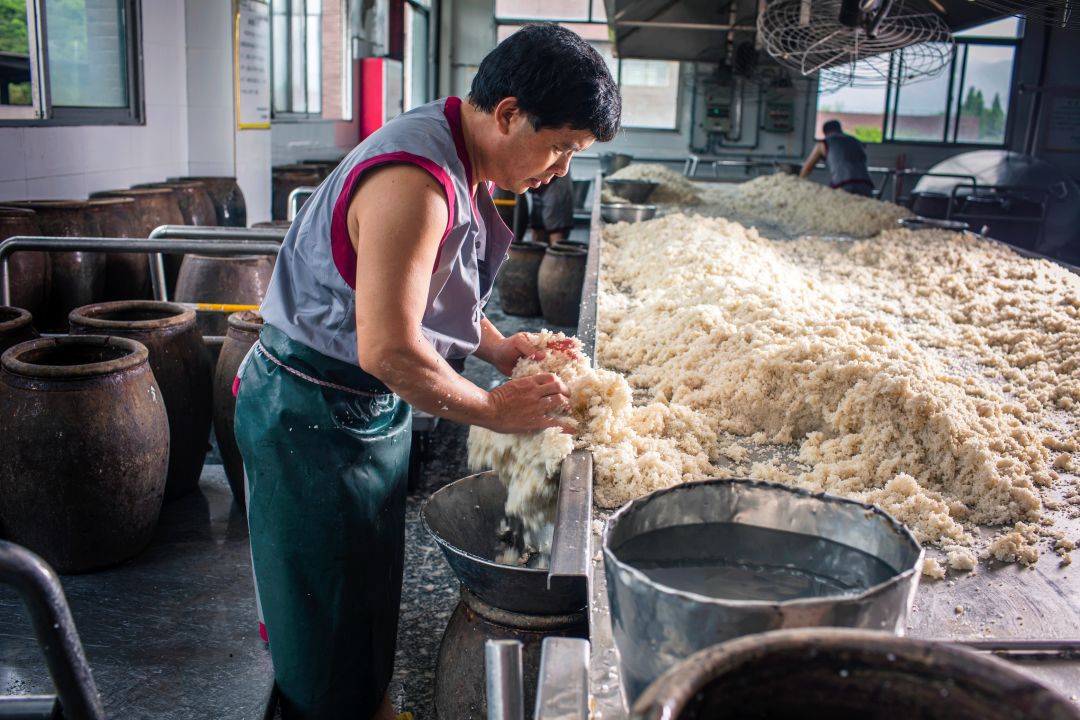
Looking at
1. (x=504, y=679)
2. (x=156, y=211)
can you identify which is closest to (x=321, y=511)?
(x=504, y=679)

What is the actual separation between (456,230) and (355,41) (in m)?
9.11

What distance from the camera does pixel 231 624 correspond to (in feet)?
7.69

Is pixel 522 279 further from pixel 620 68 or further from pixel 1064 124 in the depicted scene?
pixel 1064 124

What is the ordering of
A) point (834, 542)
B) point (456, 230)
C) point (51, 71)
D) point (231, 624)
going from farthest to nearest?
point (51, 71) < point (231, 624) < point (456, 230) < point (834, 542)

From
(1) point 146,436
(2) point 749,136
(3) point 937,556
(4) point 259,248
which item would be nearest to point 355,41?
(2) point 749,136

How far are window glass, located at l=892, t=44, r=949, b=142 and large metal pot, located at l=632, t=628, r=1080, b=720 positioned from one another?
14220 millimetres

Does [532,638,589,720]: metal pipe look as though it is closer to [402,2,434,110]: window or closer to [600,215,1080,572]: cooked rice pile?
[600,215,1080,572]: cooked rice pile

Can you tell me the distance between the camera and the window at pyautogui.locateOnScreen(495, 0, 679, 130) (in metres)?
13.9

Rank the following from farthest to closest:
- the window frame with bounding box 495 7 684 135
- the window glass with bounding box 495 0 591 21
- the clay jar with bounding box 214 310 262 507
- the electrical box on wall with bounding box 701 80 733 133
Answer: the window glass with bounding box 495 0 591 21
the window frame with bounding box 495 7 684 135
the electrical box on wall with bounding box 701 80 733 133
the clay jar with bounding box 214 310 262 507

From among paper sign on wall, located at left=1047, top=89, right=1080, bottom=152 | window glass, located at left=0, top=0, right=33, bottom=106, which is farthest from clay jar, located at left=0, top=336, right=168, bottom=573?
paper sign on wall, located at left=1047, top=89, right=1080, bottom=152

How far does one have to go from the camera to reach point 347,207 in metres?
1.44

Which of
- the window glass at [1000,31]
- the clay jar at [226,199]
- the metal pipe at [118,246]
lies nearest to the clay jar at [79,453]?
the metal pipe at [118,246]

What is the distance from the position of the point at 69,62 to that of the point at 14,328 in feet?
8.71

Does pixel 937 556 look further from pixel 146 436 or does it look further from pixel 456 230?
pixel 146 436
